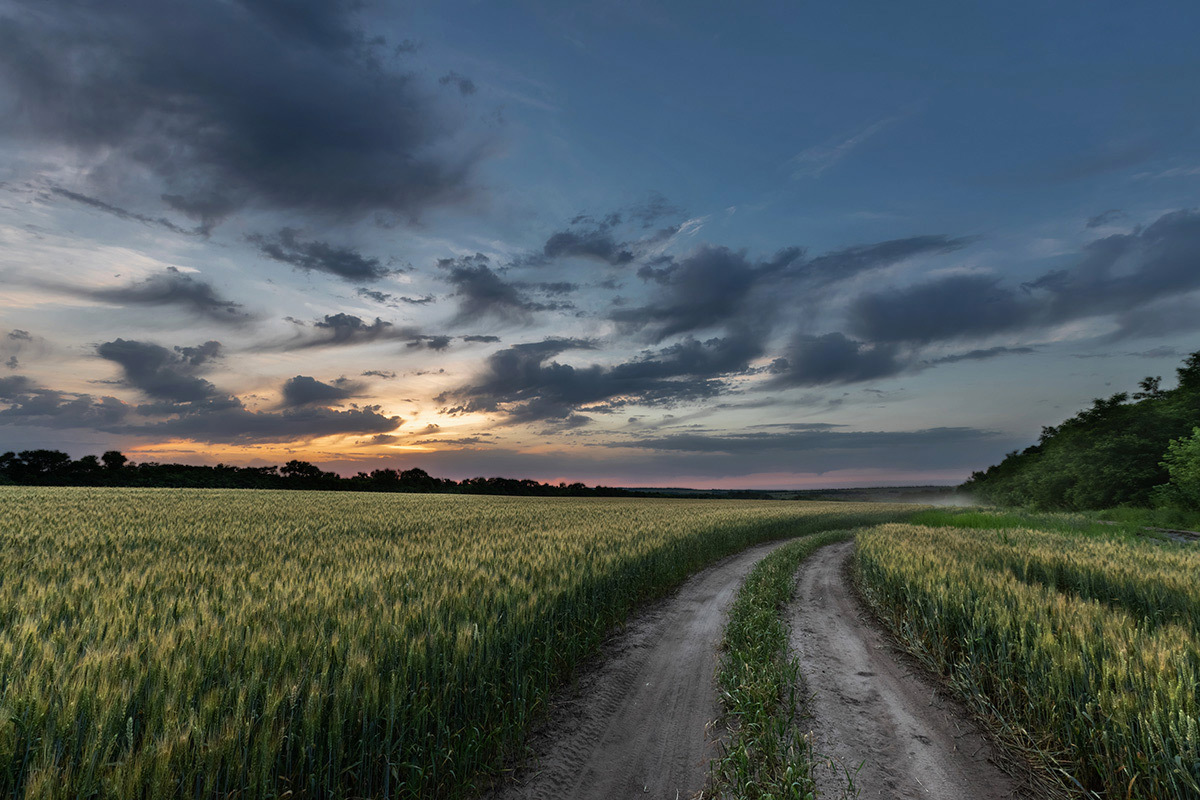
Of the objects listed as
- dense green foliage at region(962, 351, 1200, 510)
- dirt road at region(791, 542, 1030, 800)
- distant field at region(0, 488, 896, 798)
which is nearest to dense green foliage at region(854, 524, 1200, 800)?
dirt road at region(791, 542, 1030, 800)

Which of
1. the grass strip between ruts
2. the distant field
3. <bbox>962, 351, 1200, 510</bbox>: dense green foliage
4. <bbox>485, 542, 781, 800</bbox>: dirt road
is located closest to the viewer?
the distant field

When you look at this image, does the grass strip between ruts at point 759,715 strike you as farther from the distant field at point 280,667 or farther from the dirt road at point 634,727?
the distant field at point 280,667

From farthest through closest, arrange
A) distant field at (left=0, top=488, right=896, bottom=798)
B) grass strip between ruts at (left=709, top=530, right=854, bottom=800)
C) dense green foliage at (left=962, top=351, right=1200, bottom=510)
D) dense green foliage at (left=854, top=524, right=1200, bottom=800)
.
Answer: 1. dense green foliage at (left=962, top=351, right=1200, bottom=510)
2. grass strip between ruts at (left=709, top=530, right=854, bottom=800)
3. dense green foliage at (left=854, top=524, right=1200, bottom=800)
4. distant field at (left=0, top=488, right=896, bottom=798)

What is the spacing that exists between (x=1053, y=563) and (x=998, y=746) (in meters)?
A: 8.46

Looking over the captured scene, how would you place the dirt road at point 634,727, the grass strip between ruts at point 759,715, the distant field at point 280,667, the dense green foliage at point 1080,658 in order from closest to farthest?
the distant field at point 280,667 < the dense green foliage at point 1080,658 < the grass strip between ruts at point 759,715 < the dirt road at point 634,727

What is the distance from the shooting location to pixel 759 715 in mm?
5199

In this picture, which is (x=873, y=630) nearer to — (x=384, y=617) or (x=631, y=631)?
(x=631, y=631)

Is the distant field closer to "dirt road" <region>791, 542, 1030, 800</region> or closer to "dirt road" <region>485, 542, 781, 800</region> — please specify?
"dirt road" <region>485, 542, 781, 800</region>

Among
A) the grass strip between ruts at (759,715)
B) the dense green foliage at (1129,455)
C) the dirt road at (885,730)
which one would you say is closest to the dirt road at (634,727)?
the grass strip between ruts at (759,715)

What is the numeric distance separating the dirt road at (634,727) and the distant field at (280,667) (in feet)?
1.31

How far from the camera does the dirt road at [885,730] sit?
4703 mm

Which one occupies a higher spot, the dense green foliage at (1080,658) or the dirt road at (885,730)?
the dense green foliage at (1080,658)

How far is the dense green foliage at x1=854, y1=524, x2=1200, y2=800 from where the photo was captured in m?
4.12

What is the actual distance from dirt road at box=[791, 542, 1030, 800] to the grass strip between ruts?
0.37 meters
